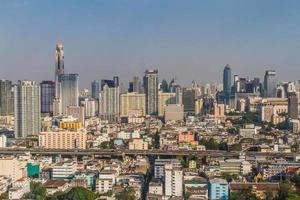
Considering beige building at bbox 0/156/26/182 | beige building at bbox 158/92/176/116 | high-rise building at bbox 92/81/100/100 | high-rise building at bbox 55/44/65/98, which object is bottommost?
beige building at bbox 0/156/26/182

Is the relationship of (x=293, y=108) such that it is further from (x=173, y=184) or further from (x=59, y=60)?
(x=173, y=184)

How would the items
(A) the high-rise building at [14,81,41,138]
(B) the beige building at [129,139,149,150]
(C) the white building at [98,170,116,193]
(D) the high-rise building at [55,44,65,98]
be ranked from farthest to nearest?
1. (D) the high-rise building at [55,44,65,98]
2. (A) the high-rise building at [14,81,41,138]
3. (B) the beige building at [129,139,149,150]
4. (C) the white building at [98,170,116,193]

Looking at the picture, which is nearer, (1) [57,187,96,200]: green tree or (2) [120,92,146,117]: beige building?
(1) [57,187,96,200]: green tree

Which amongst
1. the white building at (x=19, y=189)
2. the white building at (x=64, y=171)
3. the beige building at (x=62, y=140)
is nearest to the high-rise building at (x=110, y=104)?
the beige building at (x=62, y=140)

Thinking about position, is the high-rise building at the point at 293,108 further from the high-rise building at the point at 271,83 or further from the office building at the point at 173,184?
the office building at the point at 173,184

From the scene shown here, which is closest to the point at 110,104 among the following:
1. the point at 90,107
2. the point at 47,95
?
the point at 90,107

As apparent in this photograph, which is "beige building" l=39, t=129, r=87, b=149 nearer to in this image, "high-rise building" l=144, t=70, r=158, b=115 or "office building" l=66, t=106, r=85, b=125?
"office building" l=66, t=106, r=85, b=125

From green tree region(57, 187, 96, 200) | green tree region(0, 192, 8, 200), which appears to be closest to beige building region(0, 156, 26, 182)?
green tree region(0, 192, 8, 200)
